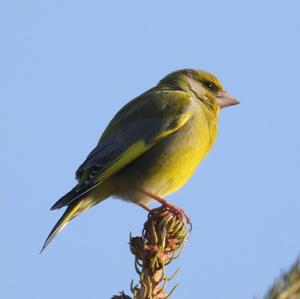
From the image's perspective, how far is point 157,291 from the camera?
2.45m

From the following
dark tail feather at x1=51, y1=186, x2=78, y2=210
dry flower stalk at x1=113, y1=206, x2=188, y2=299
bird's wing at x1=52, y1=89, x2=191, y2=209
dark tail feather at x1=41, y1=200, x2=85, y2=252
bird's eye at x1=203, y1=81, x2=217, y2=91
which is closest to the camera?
dry flower stalk at x1=113, y1=206, x2=188, y2=299

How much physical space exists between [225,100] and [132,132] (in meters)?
1.47

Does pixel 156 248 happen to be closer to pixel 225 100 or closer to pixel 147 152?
pixel 147 152

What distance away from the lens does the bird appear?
4.79 m

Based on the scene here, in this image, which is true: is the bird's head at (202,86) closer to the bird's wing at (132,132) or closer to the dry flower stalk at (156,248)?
the bird's wing at (132,132)

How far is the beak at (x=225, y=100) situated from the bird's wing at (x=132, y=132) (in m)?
0.69

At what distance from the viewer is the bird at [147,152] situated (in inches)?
189

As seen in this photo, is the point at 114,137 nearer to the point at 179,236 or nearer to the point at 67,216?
the point at 67,216

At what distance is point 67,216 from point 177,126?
1.46m

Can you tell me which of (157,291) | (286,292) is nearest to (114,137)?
(157,291)

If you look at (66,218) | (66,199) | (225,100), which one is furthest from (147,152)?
(225,100)

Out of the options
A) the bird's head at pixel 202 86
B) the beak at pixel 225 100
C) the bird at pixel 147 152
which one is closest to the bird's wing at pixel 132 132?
the bird at pixel 147 152

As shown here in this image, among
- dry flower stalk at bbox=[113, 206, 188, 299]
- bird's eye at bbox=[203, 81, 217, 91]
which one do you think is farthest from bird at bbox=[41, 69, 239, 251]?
dry flower stalk at bbox=[113, 206, 188, 299]

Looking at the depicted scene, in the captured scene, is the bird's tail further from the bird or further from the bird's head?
the bird's head
